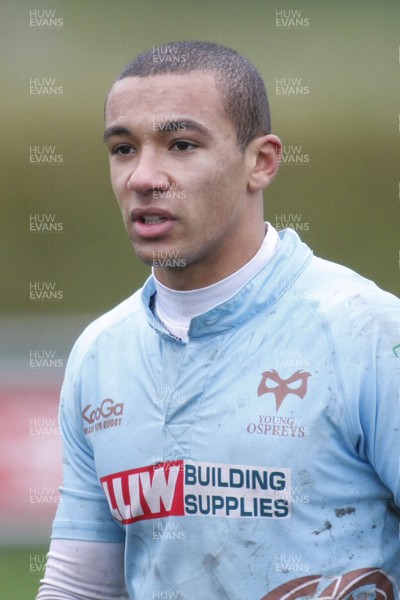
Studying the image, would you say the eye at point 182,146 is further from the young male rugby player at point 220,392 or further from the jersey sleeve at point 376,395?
the jersey sleeve at point 376,395

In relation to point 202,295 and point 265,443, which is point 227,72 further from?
point 265,443

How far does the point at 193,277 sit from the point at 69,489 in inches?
25.2

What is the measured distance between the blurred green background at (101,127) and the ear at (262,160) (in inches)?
406

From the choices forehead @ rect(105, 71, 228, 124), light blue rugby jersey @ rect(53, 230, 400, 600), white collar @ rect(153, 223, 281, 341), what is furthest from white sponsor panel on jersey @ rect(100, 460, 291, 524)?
forehead @ rect(105, 71, 228, 124)

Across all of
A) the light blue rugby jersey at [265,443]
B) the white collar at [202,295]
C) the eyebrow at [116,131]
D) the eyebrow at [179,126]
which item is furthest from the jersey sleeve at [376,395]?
the eyebrow at [116,131]

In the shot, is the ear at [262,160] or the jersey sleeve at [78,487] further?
the jersey sleeve at [78,487]

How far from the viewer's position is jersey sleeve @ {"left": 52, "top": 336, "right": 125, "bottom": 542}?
9.87 feet

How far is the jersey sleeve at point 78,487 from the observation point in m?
3.01

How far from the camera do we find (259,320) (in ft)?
9.20

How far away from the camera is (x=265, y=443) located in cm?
267

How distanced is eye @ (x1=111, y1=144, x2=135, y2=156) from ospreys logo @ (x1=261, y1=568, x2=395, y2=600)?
1.05m

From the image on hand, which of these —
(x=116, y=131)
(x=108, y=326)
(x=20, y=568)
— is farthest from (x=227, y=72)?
(x=20, y=568)

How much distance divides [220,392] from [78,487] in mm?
515

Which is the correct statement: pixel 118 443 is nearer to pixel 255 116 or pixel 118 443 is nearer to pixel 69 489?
pixel 69 489
